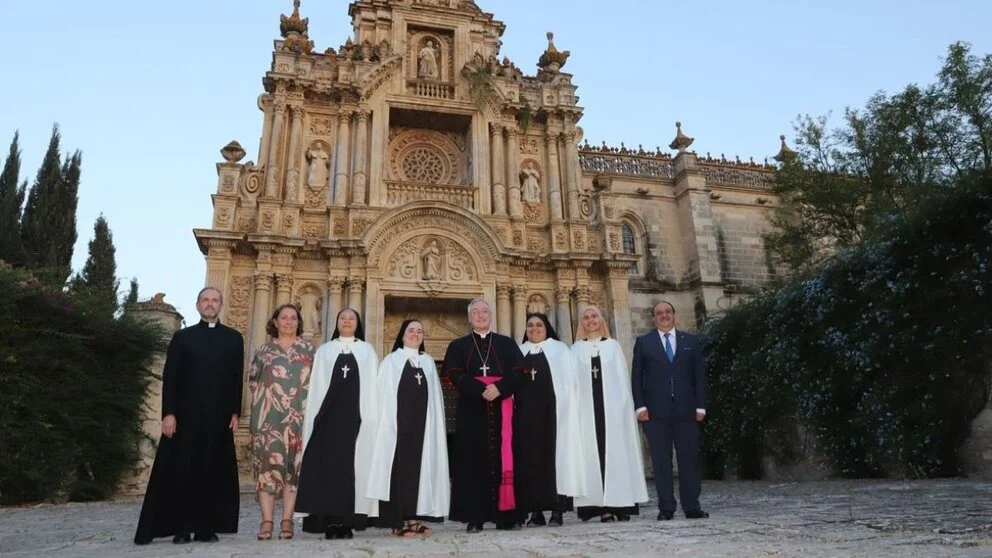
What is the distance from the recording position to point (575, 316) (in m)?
17.0

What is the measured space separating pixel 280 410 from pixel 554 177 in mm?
14000

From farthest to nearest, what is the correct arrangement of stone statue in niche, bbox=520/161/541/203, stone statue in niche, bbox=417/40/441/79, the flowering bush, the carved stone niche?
stone statue in niche, bbox=417/40/441/79 → stone statue in niche, bbox=520/161/541/203 → the carved stone niche → the flowering bush

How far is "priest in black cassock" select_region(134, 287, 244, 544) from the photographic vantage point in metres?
4.79

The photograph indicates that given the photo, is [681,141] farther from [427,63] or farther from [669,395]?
[669,395]

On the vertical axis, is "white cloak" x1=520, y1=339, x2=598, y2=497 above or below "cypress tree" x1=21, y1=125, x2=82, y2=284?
below

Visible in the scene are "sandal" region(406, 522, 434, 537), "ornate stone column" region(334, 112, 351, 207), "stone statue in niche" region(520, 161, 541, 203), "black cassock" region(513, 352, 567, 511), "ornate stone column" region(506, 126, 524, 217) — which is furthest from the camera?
"stone statue in niche" region(520, 161, 541, 203)

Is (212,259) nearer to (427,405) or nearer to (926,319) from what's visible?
(427,405)

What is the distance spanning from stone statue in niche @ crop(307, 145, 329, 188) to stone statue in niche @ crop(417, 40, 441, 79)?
3.74 m

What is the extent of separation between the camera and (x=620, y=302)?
56.0ft

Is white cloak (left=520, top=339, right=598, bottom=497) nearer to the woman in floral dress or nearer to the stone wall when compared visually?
the woman in floral dress

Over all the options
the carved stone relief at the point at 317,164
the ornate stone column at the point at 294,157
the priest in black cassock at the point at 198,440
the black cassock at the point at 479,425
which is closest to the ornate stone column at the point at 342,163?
the carved stone relief at the point at 317,164

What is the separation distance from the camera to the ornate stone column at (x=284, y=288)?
15.3 m

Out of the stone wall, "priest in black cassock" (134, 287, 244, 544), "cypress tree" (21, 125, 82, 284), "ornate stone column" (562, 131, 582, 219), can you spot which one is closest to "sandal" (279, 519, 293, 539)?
"priest in black cassock" (134, 287, 244, 544)

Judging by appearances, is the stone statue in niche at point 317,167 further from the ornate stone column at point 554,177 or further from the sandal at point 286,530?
the sandal at point 286,530
